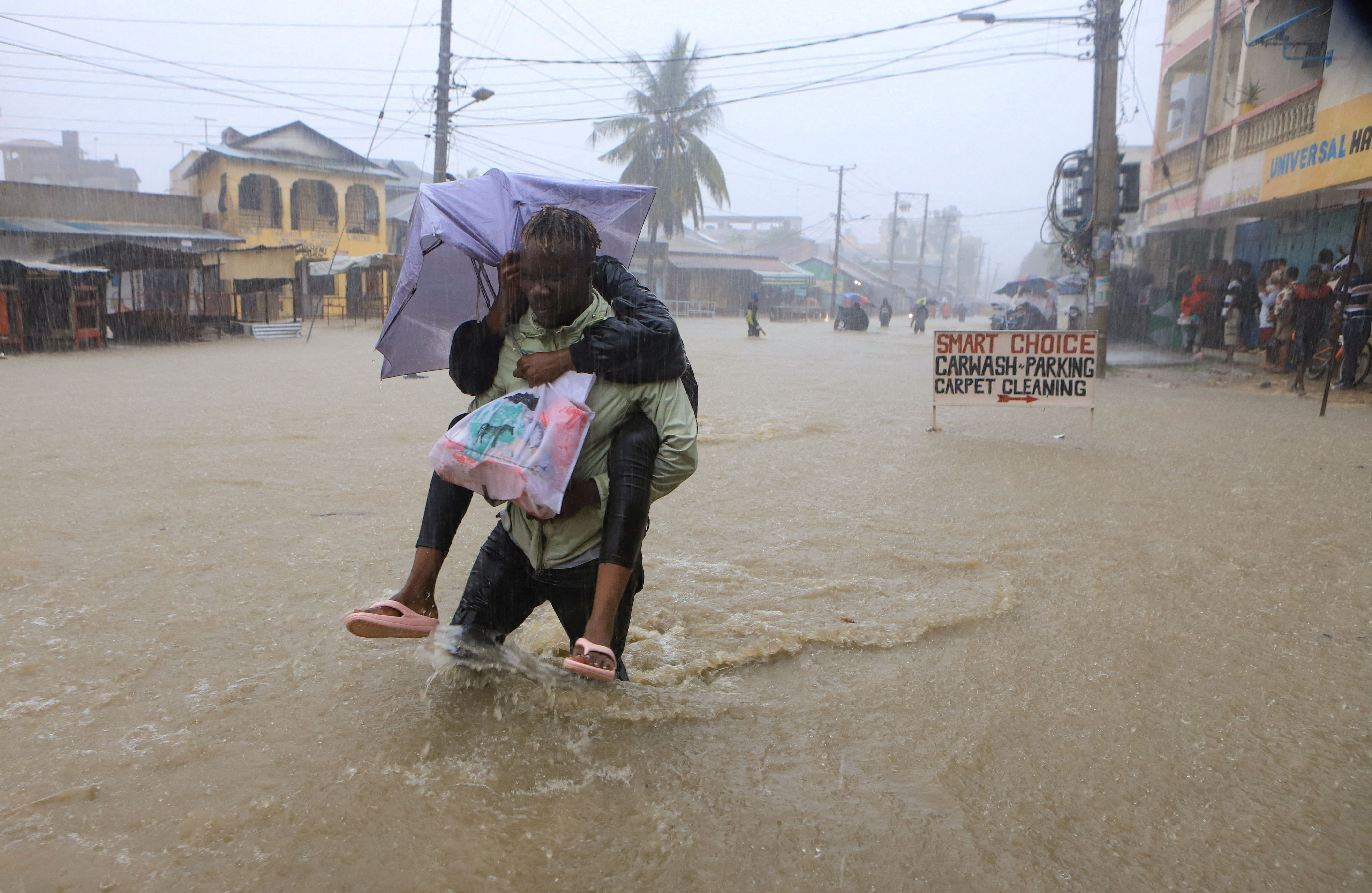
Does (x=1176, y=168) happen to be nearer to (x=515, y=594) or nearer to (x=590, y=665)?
(x=515, y=594)

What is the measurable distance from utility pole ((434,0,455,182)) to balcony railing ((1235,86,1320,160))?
51.9 ft

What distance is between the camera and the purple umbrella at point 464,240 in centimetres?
254

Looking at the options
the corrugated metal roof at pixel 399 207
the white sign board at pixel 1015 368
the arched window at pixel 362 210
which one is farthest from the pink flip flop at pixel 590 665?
the corrugated metal roof at pixel 399 207

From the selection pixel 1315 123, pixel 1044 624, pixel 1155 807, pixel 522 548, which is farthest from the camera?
pixel 1315 123

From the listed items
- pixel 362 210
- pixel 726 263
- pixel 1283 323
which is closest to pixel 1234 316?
pixel 1283 323

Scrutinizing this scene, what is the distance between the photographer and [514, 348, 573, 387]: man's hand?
95.1 inches

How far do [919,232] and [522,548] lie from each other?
14479 cm

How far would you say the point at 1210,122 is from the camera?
18.3m

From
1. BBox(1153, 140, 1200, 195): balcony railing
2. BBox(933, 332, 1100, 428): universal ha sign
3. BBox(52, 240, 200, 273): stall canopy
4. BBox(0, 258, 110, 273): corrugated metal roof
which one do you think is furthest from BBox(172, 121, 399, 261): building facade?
BBox(933, 332, 1100, 428): universal ha sign

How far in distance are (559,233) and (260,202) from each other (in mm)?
36312

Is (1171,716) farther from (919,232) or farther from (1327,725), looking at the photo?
(919,232)

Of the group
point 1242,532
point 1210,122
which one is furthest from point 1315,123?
point 1242,532

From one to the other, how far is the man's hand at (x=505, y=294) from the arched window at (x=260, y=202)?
3542 cm

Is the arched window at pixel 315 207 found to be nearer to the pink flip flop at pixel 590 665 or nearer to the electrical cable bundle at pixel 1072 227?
the electrical cable bundle at pixel 1072 227
